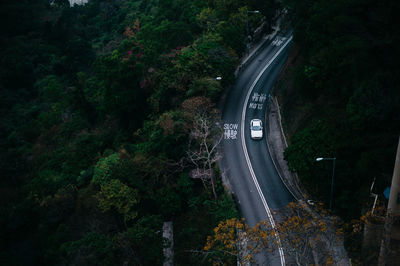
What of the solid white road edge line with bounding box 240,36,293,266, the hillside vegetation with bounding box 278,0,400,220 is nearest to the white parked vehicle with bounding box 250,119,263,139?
the solid white road edge line with bounding box 240,36,293,266

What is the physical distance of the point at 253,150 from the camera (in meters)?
40.6

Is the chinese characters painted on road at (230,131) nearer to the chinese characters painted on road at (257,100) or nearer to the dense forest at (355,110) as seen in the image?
the chinese characters painted on road at (257,100)

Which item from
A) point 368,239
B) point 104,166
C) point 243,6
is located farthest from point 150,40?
point 368,239

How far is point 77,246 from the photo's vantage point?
99.5 feet

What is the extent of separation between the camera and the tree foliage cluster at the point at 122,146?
1321 inches

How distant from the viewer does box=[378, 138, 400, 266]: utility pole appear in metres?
19.8

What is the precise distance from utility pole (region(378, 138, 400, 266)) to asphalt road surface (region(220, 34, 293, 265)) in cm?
849

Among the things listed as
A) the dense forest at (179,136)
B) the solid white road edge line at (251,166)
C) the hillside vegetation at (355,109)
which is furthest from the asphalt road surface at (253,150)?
the hillside vegetation at (355,109)

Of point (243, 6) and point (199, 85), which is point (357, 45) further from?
point (243, 6)

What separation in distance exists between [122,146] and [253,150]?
17.8 meters

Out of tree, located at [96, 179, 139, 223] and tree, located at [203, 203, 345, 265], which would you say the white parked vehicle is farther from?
tree, located at [96, 179, 139, 223]

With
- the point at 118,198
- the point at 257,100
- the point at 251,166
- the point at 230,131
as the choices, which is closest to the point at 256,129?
the point at 230,131

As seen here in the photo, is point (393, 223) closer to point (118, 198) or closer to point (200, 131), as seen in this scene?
point (200, 131)

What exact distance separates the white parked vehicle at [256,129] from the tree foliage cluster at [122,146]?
573 centimetres
